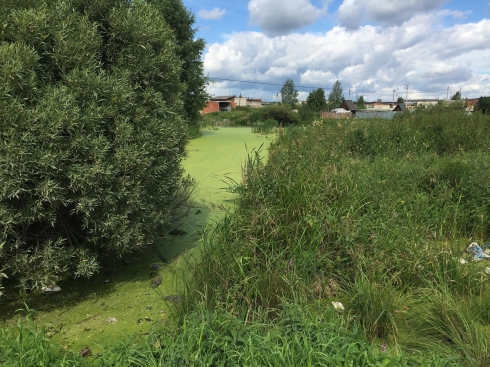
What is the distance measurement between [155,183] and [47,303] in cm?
116

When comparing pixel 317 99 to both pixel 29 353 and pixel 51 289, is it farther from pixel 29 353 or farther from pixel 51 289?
pixel 29 353

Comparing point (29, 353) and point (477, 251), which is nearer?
point (29, 353)

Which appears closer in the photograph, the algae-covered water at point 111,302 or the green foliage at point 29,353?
the green foliage at point 29,353

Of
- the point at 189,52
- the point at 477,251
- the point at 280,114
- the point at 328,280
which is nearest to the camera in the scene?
the point at 328,280

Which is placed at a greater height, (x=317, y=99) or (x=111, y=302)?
(x=317, y=99)

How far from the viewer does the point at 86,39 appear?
8.30ft

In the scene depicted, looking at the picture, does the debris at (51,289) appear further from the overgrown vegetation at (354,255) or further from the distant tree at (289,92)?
A: the distant tree at (289,92)

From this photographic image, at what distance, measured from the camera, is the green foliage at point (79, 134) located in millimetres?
2199

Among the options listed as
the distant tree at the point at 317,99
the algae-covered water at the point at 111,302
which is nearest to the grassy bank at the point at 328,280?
the algae-covered water at the point at 111,302

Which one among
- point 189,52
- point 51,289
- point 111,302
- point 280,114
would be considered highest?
point 189,52

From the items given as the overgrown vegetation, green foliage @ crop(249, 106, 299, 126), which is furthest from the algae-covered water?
green foliage @ crop(249, 106, 299, 126)

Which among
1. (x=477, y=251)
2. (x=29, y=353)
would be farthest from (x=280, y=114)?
(x=29, y=353)

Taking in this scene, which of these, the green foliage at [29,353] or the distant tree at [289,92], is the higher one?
the distant tree at [289,92]

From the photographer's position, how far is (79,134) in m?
2.34
